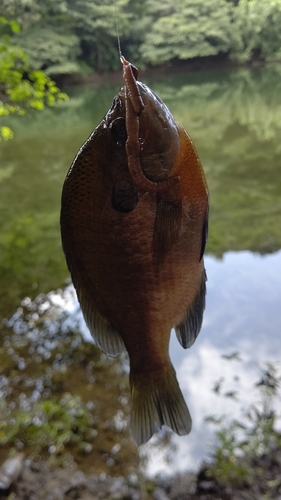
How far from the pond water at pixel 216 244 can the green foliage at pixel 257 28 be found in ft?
29.8

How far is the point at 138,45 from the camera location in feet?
68.4

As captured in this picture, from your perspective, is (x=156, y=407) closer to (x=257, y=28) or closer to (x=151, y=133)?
(x=151, y=133)

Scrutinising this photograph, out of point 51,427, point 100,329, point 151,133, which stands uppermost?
point 151,133

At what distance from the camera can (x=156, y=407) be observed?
114cm

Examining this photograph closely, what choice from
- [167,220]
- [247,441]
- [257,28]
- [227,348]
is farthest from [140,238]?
[257,28]

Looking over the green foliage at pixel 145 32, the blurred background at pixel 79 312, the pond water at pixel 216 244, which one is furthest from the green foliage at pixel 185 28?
the pond water at pixel 216 244

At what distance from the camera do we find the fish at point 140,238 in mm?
888

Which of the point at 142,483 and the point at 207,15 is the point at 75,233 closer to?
the point at 142,483

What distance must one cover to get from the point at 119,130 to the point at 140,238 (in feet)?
0.83

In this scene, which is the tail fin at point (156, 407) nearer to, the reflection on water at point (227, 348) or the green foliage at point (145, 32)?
the reflection on water at point (227, 348)

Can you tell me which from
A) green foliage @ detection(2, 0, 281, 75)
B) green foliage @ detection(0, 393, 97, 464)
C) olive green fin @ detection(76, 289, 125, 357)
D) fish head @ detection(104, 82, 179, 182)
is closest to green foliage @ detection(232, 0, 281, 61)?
green foliage @ detection(2, 0, 281, 75)

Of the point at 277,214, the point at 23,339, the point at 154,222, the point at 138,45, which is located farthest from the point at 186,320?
the point at 138,45

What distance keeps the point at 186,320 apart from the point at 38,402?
2.91m

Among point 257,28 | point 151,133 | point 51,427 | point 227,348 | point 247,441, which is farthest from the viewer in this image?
point 257,28
